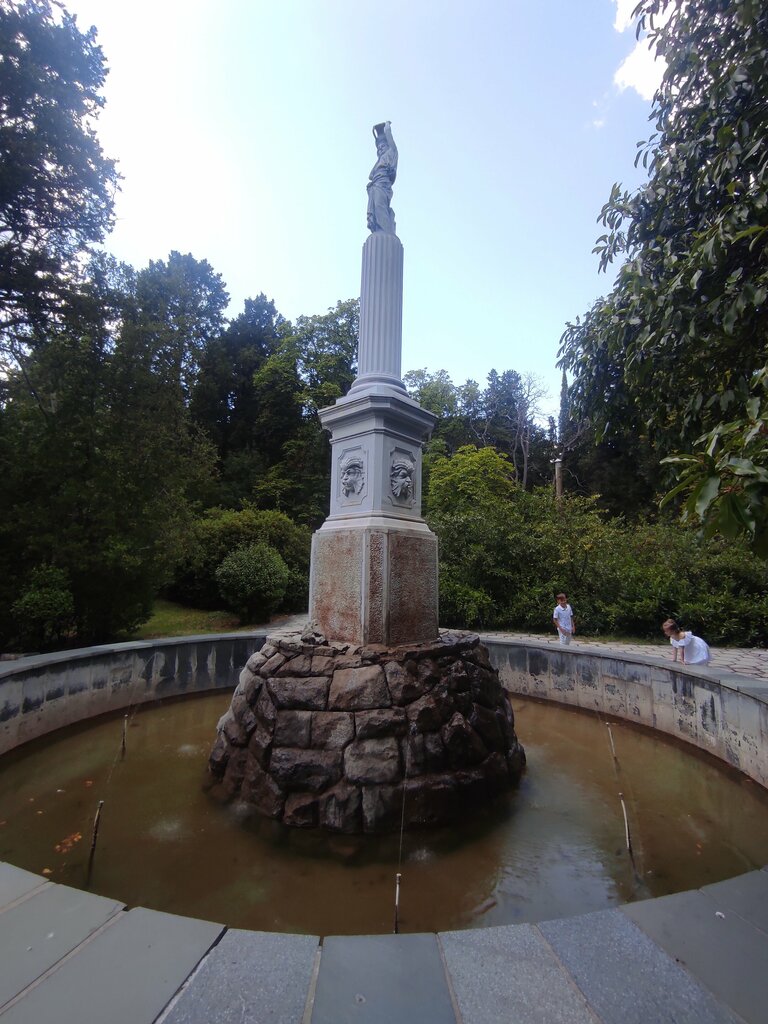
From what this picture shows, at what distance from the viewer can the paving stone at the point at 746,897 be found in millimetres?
1839

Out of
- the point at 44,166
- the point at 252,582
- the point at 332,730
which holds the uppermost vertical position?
the point at 44,166

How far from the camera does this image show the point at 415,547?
4566mm

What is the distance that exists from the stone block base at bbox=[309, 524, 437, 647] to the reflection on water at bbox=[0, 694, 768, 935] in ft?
4.78

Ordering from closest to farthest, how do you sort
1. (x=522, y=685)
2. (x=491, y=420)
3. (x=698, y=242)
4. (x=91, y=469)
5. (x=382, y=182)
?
1. (x=698, y=242)
2. (x=382, y=182)
3. (x=522, y=685)
4. (x=91, y=469)
5. (x=491, y=420)

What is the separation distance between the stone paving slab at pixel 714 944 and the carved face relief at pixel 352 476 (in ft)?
11.4

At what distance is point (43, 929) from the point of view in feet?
5.73

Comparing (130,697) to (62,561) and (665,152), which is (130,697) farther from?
(665,152)

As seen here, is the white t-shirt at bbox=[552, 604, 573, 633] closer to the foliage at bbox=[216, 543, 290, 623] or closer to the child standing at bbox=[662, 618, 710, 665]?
the child standing at bbox=[662, 618, 710, 665]

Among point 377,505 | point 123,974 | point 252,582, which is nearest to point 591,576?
point 252,582

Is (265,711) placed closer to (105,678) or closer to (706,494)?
(105,678)

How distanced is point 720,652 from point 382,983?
9236mm

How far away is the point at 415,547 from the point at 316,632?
1139 mm

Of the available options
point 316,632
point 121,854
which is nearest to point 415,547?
point 316,632

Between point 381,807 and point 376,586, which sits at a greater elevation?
point 376,586
